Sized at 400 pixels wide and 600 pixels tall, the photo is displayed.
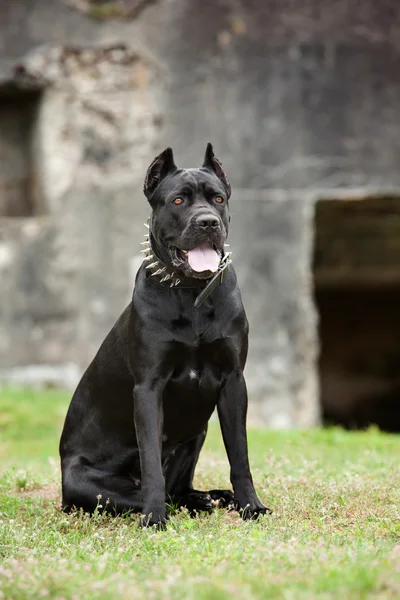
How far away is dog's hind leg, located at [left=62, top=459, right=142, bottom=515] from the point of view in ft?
15.6

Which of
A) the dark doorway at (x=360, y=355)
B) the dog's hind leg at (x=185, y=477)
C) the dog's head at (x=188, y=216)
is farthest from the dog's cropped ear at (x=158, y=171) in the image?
the dark doorway at (x=360, y=355)

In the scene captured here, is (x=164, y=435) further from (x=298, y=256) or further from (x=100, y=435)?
(x=298, y=256)

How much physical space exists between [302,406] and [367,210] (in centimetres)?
280

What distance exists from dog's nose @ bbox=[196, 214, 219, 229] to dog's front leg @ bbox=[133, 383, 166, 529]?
0.81m

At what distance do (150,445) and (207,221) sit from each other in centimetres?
108

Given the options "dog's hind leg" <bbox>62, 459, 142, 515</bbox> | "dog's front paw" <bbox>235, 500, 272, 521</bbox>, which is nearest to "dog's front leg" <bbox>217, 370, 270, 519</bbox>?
"dog's front paw" <bbox>235, 500, 272, 521</bbox>

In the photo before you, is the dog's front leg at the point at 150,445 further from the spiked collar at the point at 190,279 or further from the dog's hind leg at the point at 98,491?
the spiked collar at the point at 190,279

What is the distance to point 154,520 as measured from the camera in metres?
4.35

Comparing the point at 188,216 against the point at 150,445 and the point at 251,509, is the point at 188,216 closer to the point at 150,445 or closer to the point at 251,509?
the point at 150,445

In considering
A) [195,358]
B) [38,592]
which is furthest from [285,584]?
[195,358]

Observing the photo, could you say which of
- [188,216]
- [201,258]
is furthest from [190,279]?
[188,216]

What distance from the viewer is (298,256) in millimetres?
11312

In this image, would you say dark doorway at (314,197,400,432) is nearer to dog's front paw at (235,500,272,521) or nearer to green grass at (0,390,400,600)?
green grass at (0,390,400,600)

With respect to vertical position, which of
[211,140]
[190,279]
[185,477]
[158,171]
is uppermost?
[211,140]
